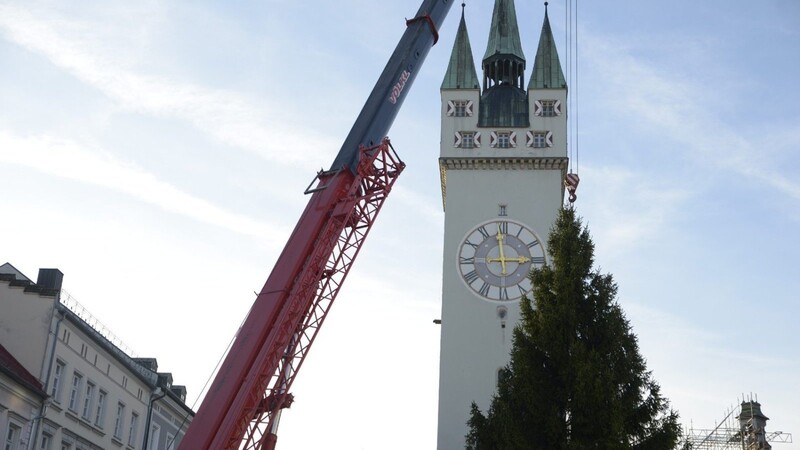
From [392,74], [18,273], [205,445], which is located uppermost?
[392,74]

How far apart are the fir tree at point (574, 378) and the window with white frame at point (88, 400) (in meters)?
11.9

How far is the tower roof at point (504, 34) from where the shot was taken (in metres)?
47.3

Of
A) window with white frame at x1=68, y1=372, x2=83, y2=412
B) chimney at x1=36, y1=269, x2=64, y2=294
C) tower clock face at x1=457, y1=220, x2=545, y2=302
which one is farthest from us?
tower clock face at x1=457, y1=220, x2=545, y2=302

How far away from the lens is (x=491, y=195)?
43.8 metres

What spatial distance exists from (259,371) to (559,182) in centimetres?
2539


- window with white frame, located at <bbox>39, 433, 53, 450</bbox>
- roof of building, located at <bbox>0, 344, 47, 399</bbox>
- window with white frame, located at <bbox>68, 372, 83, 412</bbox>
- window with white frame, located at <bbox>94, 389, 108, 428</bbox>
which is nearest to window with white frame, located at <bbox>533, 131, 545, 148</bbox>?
window with white frame, located at <bbox>94, 389, 108, 428</bbox>

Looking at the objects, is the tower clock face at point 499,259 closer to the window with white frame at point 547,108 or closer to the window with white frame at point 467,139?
the window with white frame at point 467,139

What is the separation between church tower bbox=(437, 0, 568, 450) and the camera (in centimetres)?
4091

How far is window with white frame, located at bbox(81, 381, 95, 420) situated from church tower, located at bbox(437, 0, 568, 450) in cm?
1314

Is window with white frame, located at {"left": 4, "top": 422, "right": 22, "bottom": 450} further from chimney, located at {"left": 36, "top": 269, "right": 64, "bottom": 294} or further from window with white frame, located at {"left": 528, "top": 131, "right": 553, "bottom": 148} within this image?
window with white frame, located at {"left": 528, "top": 131, "right": 553, "bottom": 148}

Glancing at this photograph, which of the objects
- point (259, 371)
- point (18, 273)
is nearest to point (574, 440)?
point (259, 371)

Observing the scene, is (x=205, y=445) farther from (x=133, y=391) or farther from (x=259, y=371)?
(x=133, y=391)

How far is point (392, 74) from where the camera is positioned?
24.9 metres

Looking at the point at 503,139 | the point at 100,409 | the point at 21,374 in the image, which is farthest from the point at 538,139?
the point at 21,374
